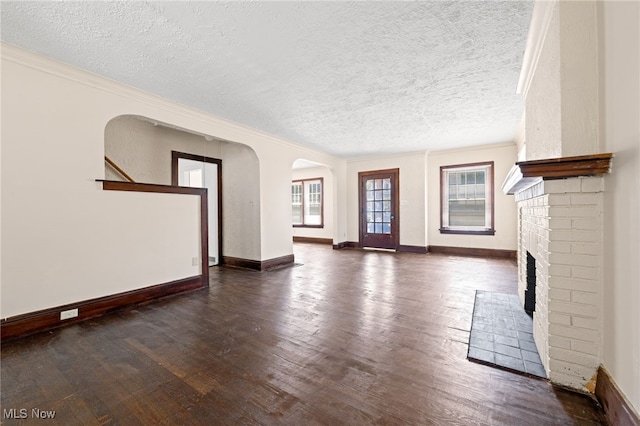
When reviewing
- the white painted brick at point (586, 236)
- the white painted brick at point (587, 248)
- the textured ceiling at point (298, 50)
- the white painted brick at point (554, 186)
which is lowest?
the white painted brick at point (587, 248)

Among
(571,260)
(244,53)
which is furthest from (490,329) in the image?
(244,53)

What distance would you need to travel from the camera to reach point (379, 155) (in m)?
7.43

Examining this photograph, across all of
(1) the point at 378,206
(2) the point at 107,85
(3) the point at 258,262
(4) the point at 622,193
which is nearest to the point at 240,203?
(3) the point at 258,262

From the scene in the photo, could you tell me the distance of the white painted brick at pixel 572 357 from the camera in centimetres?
163

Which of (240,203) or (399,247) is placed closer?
(240,203)

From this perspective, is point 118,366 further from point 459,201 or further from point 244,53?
point 459,201

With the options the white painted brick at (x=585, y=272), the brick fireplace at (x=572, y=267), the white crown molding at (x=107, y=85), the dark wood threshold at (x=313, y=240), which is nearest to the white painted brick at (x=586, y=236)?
A: the brick fireplace at (x=572, y=267)

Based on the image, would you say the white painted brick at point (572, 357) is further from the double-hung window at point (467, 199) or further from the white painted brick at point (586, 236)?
the double-hung window at point (467, 199)

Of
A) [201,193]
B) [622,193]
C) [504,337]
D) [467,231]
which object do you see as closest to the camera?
[622,193]

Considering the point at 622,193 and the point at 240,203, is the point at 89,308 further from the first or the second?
the point at 622,193

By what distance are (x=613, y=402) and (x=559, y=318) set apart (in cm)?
45

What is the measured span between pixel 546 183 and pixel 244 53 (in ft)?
8.90

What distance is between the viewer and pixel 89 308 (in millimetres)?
2875

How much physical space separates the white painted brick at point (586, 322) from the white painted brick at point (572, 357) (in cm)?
18
